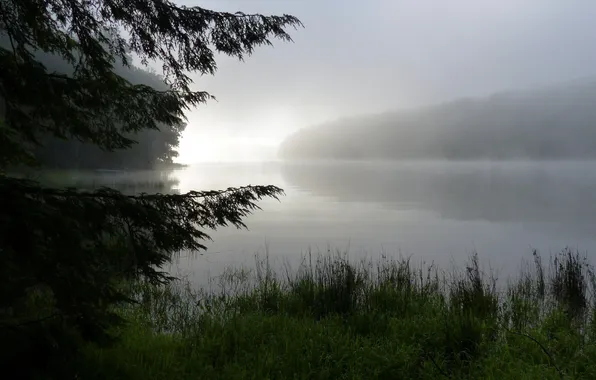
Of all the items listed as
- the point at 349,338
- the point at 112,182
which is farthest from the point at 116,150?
the point at 349,338

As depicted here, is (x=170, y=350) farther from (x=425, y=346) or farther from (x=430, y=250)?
(x=430, y=250)

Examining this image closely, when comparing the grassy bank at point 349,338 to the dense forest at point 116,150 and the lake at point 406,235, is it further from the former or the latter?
the dense forest at point 116,150

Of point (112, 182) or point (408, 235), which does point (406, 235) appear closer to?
point (408, 235)

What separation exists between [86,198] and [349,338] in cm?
370

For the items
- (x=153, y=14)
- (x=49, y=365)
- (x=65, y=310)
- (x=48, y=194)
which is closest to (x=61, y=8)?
(x=153, y=14)

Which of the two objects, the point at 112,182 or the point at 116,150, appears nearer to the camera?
the point at 112,182

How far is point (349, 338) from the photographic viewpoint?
5.04m

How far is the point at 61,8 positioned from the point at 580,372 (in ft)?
23.1

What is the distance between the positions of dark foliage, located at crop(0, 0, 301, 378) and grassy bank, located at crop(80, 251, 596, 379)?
0.55 m

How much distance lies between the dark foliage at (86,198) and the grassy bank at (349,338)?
0.55 m

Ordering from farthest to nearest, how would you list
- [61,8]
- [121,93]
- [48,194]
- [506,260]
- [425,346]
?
1. [506,260]
2. [425,346]
3. [121,93]
4. [61,8]
5. [48,194]

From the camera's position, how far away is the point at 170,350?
14.9ft

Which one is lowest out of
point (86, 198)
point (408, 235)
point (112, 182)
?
point (408, 235)

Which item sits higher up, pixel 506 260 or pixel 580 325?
pixel 580 325
